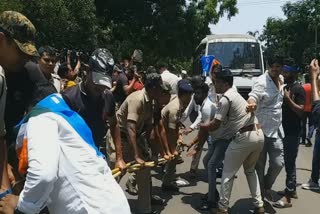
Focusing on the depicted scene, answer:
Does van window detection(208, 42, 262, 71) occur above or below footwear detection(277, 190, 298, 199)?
above

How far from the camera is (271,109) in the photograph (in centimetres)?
589

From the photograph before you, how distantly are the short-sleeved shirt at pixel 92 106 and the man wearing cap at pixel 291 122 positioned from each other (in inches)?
120

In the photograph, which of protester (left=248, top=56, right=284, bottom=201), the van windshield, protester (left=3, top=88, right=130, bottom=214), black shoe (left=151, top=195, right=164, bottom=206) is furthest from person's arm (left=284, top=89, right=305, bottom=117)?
the van windshield

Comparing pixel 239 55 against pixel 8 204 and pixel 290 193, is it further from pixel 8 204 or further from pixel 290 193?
pixel 8 204

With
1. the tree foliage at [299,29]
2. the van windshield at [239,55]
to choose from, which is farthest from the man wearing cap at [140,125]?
the tree foliage at [299,29]

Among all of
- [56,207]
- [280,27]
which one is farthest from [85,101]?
[280,27]

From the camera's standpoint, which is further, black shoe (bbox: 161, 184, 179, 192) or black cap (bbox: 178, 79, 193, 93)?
black shoe (bbox: 161, 184, 179, 192)

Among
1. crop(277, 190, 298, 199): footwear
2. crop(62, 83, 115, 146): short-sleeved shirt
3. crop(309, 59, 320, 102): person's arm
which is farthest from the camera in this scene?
crop(277, 190, 298, 199): footwear

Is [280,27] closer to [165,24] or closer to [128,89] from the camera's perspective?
[165,24]

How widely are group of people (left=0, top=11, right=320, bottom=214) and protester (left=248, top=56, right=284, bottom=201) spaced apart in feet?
0.04

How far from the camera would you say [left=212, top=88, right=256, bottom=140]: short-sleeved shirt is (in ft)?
17.4

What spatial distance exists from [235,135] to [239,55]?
35.9ft

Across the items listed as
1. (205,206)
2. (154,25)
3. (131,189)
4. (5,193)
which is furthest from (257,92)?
(154,25)

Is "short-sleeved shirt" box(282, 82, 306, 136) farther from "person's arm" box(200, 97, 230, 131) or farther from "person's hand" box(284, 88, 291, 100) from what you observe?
"person's arm" box(200, 97, 230, 131)
